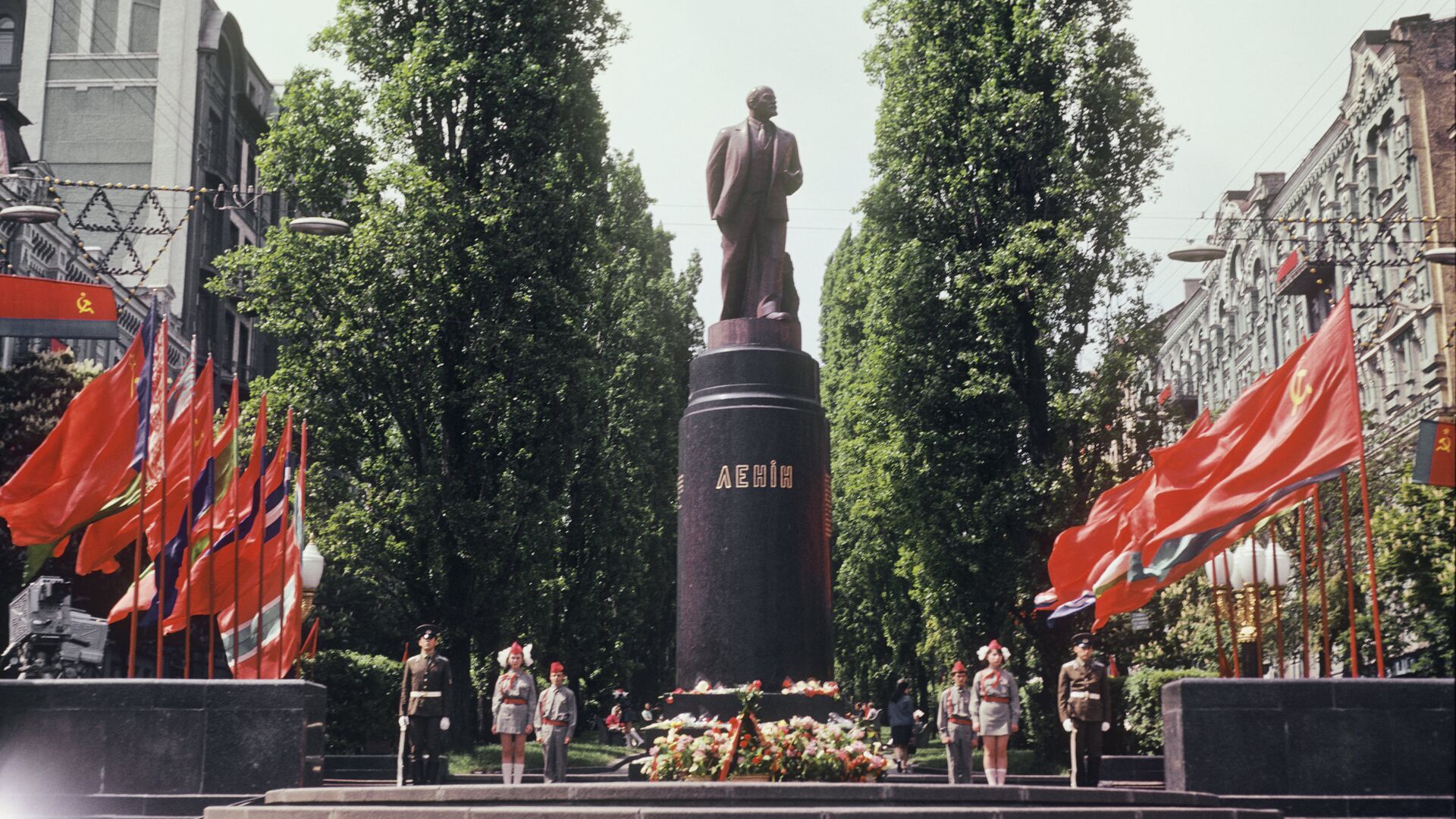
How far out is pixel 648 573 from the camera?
4712 centimetres

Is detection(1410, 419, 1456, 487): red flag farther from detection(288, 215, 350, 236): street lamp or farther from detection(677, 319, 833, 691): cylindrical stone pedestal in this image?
detection(288, 215, 350, 236): street lamp

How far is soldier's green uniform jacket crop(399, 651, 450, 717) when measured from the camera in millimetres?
19016

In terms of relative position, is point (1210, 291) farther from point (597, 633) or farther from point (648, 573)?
point (597, 633)

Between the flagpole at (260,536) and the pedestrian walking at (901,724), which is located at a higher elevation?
the flagpole at (260,536)

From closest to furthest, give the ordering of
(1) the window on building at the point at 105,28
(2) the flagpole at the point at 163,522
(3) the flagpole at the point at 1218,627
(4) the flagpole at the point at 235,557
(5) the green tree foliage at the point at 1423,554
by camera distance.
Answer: (3) the flagpole at the point at 1218,627 → (2) the flagpole at the point at 163,522 → (4) the flagpole at the point at 235,557 → (5) the green tree foliage at the point at 1423,554 → (1) the window on building at the point at 105,28

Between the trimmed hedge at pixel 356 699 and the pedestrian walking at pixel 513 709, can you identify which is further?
the trimmed hedge at pixel 356 699

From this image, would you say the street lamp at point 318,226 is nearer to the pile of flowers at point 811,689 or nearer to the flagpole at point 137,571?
the flagpole at point 137,571

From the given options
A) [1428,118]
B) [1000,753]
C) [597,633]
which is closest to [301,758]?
[1000,753]

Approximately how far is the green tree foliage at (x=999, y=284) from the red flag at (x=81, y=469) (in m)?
16.4

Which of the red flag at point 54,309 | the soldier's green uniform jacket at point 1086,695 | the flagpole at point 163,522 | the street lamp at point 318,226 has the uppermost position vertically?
the street lamp at point 318,226

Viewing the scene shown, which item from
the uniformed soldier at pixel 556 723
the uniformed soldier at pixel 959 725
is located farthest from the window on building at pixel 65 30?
the uniformed soldier at pixel 959 725

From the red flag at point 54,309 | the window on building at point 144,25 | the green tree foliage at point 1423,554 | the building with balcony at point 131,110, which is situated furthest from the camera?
the window on building at point 144,25

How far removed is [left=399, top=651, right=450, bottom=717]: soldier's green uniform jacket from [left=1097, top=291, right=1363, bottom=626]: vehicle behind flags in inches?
319

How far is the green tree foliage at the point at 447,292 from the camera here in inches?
1156
